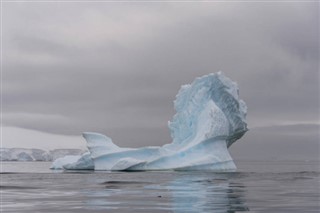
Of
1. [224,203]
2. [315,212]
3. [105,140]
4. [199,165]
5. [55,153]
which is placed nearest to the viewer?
[315,212]

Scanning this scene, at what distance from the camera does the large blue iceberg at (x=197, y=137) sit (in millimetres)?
49312

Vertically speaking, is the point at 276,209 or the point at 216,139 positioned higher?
the point at 216,139

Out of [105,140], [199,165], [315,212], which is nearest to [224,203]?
[315,212]

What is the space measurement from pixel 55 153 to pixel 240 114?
4453 inches

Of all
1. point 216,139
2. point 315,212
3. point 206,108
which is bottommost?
point 315,212

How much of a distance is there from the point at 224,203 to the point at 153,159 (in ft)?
109

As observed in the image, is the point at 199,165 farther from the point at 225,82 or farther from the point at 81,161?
the point at 81,161

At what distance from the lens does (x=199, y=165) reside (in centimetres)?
4875

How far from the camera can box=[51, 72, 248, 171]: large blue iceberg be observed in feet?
162

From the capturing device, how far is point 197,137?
50344 mm

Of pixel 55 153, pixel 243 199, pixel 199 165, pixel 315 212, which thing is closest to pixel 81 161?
pixel 199 165

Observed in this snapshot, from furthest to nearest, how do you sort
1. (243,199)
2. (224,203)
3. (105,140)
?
(105,140) → (243,199) → (224,203)

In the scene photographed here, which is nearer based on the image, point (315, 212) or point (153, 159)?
point (315, 212)

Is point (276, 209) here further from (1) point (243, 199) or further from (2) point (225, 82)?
(2) point (225, 82)
